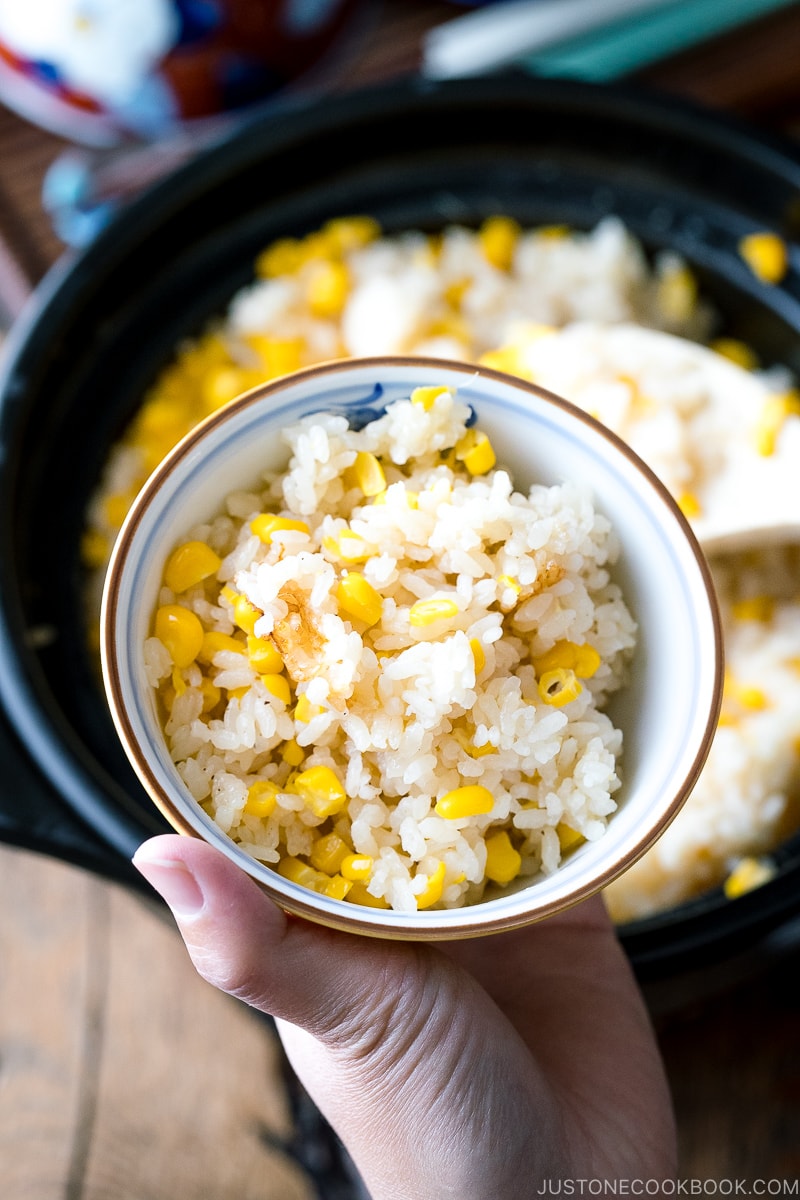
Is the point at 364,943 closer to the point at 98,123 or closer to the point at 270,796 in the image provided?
the point at 270,796

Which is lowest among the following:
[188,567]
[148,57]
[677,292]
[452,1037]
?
[452,1037]

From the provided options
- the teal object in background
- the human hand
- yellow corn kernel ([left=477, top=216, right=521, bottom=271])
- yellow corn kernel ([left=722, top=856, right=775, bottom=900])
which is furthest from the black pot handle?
the teal object in background

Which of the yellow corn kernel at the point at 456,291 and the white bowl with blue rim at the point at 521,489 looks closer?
the white bowl with blue rim at the point at 521,489

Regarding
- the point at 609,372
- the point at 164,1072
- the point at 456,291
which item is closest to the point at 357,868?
the point at 609,372

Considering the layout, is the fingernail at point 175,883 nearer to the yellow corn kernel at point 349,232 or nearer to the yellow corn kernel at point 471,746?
the yellow corn kernel at point 471,746

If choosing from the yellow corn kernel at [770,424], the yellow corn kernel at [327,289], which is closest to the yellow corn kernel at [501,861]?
the yellow corn kernel at [770,424]

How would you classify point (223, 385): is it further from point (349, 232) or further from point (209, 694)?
point (209, 694)
